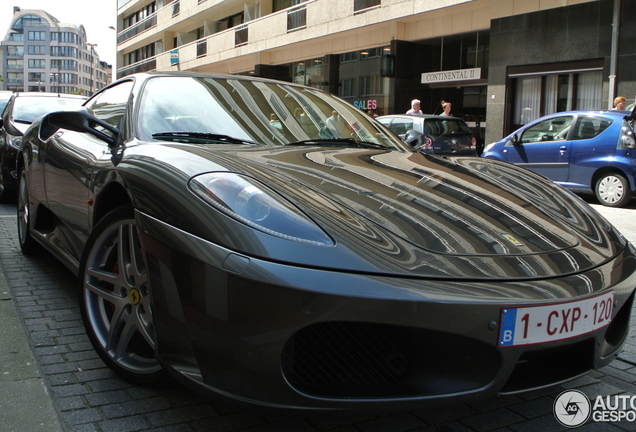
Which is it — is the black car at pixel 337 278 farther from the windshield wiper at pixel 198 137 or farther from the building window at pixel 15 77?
the building window at pixel 15 77

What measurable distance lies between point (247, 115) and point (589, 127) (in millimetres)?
8093

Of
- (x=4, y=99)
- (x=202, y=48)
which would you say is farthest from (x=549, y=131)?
(x=202, y=48)

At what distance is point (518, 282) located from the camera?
72.0 inches

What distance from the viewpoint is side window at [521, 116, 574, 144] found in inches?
395

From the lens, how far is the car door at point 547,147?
997cm

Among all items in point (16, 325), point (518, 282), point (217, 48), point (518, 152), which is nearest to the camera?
point (518, 282)

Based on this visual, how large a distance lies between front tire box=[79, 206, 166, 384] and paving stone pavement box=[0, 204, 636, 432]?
4.4 inches

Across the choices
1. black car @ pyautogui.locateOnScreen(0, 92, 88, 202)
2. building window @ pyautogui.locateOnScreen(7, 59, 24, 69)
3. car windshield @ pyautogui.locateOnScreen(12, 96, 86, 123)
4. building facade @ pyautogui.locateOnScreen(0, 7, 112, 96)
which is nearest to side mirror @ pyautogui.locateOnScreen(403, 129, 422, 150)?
black car @ pyautogui.locateOnScreen(0, 92, 88, 202)

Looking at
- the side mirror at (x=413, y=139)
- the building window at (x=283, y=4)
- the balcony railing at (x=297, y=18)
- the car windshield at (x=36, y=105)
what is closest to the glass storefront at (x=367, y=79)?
the balcony railing at (x=297, y=18)

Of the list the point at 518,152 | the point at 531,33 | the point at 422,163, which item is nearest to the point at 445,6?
the point at 531,33

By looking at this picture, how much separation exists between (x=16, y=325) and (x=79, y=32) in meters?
164

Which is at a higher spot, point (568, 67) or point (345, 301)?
point (568, 67)

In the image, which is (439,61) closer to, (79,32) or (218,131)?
(218,131)

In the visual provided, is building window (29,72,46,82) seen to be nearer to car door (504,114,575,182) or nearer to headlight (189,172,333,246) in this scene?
car door (504,114,575,182)
